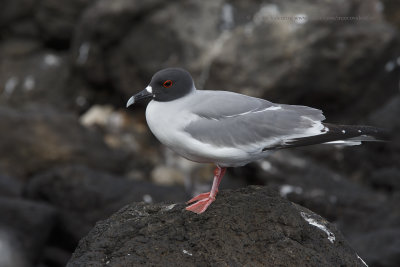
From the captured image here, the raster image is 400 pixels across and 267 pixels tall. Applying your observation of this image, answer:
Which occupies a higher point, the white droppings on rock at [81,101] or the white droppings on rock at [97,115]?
the white droppings on rock at [81,101]

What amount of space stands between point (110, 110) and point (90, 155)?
3.34 meters

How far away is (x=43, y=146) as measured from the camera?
1227 centimetres

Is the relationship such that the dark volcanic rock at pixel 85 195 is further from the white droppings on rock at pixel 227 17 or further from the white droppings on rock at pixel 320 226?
the white droppings on rock at pixel 320 226

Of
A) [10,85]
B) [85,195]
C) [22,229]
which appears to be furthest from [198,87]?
[10,85]

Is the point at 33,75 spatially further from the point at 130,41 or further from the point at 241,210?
the point at 241,210

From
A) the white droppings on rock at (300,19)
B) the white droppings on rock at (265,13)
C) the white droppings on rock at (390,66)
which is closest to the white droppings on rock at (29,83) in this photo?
the white droppings on rock at (265,13)

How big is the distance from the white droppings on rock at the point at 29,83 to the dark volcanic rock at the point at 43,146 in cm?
465

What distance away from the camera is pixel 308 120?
5234 millimetres

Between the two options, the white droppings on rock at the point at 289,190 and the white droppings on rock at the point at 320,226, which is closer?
the white droppings on rock at the point at 320,226

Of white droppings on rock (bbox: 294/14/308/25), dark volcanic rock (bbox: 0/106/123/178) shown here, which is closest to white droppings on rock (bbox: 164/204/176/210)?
dark volcanic rock (bbox: 0/106/123/178)

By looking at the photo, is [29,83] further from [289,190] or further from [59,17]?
[289,190]

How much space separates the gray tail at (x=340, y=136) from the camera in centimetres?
500

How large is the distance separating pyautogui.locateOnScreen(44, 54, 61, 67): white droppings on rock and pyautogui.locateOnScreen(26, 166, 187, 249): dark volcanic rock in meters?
7.81

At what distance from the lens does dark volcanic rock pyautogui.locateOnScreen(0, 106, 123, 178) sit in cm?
1222
